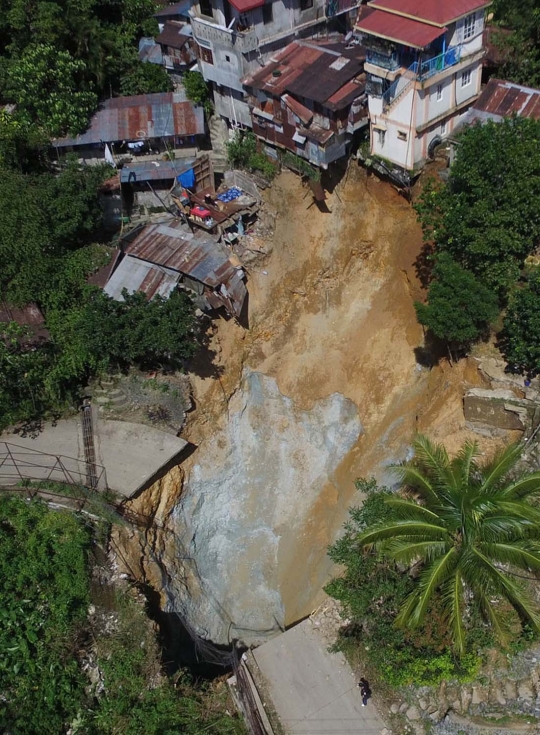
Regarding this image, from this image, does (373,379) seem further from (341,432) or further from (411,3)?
(411,3)

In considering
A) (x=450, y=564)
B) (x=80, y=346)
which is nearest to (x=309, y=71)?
(x=80, y=346)

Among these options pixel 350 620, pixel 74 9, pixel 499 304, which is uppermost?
pixel 74 9

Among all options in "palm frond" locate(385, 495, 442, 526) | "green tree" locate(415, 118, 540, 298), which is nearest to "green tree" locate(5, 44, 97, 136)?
"green tree" locate(415, 118, 540, 298)

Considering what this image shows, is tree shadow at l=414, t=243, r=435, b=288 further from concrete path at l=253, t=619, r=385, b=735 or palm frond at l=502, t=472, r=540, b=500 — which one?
concrete path at l=253, t=619, r=385, b=735

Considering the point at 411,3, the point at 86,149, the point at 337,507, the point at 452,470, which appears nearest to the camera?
the point at 452,470

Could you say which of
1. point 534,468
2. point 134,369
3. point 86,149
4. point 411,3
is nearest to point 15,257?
point 134,369
